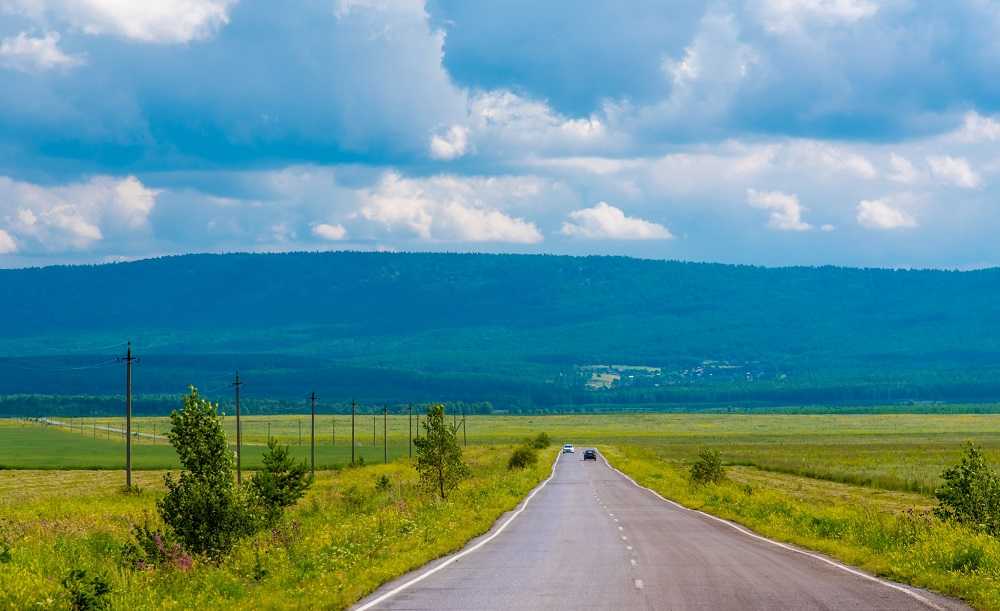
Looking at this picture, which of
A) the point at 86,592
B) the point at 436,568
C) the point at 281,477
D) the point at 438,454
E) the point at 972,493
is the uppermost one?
the point at 438,454

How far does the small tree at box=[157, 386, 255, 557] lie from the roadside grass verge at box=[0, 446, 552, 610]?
778mm

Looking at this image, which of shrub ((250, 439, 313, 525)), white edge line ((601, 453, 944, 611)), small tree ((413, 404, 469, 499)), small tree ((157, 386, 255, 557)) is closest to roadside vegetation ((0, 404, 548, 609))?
small tree ((157, 386, 255, 557))

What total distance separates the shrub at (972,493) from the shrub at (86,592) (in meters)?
24.7

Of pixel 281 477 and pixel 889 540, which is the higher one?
pixel 281 477

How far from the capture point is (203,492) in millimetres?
30141

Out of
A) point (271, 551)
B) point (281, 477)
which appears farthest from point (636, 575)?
point (281, 477)

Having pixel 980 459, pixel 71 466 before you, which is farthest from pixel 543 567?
pixel 71 466

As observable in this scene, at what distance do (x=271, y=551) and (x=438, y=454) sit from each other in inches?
1231

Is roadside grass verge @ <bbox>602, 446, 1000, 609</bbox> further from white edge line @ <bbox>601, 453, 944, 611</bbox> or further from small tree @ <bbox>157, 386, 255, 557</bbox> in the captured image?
small tree @ <bbox>157, 386, 255, 557</bbox>

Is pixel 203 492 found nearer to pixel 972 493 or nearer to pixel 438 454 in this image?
pixel 972 493

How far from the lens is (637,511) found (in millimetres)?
52531

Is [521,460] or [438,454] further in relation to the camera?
[521,460]

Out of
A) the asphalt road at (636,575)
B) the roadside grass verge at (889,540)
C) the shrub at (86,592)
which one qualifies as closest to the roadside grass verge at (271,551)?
the shrub at (86,592)

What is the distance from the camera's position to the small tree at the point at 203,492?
99.1 feet
